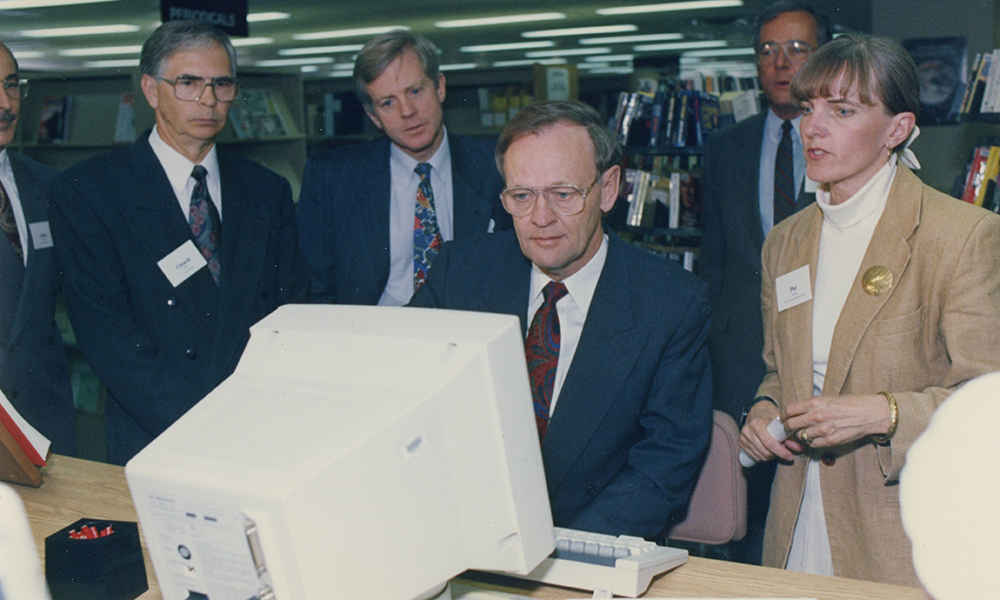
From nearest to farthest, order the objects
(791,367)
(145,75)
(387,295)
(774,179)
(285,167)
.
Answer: (791,367)
(145,75)
(387,295)
(774,179)
(285,167)

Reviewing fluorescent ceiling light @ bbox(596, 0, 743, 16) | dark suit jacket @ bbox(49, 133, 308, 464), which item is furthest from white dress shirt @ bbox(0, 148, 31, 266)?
fluorescent ceiling light @ bbox(596, 0, 743, 16)

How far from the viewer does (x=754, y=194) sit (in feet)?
9.26

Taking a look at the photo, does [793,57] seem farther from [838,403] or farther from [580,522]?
[580,522]

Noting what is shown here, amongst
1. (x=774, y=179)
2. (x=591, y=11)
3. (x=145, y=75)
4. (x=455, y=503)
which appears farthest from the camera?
(x=591, y=11)

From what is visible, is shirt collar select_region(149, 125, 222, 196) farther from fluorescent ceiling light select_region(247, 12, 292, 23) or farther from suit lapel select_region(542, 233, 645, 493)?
fluorescent ceiling light select_region(247, 12, 292, 23)

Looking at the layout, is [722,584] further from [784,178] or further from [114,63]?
[114,63]

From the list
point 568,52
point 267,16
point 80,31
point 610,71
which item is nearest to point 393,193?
point 267,16

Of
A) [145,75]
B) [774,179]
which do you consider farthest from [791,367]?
[145,75]

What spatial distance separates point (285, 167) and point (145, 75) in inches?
138

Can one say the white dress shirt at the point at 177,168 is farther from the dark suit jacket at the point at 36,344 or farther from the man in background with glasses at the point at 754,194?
the man in background with glasses at the point at 754,194

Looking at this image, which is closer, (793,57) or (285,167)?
(793,57)

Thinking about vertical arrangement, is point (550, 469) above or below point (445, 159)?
below

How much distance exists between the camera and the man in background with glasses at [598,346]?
5.58 feet

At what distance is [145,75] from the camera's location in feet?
7.49
